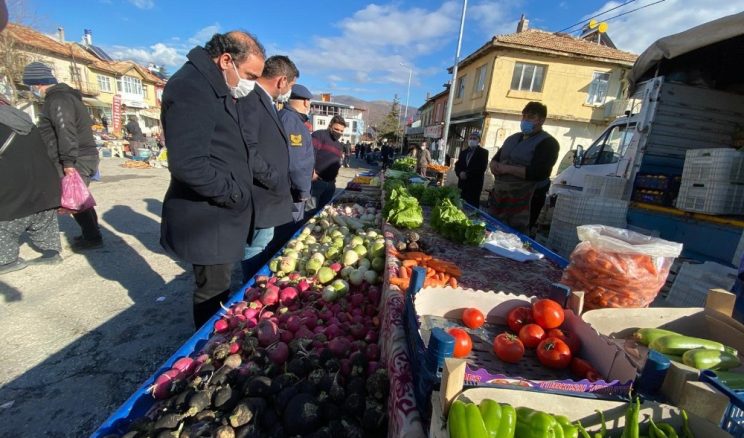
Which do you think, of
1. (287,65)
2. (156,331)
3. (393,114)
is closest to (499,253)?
(287,65)

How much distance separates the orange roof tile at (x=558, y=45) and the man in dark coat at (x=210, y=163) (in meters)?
19.0

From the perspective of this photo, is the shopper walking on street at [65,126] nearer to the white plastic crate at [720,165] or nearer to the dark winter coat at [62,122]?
the dark winter coat at [62,122]

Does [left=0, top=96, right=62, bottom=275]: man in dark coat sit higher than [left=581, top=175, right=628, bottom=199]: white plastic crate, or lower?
lower

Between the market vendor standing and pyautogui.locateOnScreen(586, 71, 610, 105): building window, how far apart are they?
720 inches

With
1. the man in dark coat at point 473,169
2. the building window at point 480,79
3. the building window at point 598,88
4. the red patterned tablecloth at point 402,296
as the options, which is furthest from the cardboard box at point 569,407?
the building window at point 598,88

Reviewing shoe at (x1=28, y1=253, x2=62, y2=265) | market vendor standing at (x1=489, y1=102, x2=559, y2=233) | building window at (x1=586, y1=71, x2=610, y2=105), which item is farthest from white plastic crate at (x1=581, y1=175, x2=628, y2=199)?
building window at (x1=586, y1=71, x2=610, y2=105)

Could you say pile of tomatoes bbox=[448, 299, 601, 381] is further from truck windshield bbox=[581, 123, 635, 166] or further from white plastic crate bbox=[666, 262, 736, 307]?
truck windshield bbox=[581, 123, 635, 166]

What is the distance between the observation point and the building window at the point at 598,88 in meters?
18.2

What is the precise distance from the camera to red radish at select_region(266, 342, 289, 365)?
1.65 meters

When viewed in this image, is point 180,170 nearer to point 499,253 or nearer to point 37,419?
point 37,419

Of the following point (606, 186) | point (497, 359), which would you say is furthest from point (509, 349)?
point (606, 186)

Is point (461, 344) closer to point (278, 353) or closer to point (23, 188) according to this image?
point (278, 353)

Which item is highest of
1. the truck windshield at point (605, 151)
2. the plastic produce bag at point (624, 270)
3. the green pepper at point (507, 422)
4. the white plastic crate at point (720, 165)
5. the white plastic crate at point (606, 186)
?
the truck windshield at point (605, 151)

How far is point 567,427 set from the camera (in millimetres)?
965
